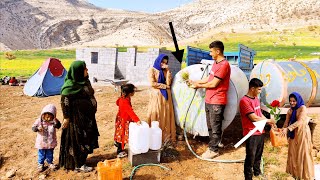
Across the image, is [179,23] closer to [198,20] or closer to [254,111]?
[198,20]

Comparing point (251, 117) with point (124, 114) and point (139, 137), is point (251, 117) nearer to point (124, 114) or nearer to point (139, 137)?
point (139, 137)

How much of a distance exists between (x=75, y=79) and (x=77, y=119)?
708mm

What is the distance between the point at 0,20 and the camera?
70750 mm

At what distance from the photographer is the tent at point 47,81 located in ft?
45.6

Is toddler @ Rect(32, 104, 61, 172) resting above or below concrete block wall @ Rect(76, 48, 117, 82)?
below

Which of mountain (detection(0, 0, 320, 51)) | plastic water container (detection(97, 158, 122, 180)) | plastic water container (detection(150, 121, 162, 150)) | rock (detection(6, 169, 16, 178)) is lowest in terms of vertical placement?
rock (detection(6, 169, 16, 178))

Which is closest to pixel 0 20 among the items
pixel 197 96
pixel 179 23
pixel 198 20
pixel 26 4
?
pixel 26 4

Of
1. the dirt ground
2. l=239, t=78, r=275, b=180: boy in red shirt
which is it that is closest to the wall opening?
the dirt ground

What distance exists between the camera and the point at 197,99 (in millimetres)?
5539

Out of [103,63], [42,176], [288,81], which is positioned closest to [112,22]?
[103,63]

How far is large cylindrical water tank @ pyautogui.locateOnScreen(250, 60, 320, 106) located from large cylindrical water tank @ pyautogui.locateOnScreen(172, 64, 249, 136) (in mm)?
665

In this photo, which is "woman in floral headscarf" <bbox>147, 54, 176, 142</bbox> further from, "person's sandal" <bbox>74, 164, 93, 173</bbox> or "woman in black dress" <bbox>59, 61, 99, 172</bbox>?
"person's sandal" <bbox>74, 164, 93, 173</bbox>

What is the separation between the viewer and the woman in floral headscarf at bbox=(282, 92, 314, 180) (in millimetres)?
4094

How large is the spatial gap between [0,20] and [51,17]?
518 inches
